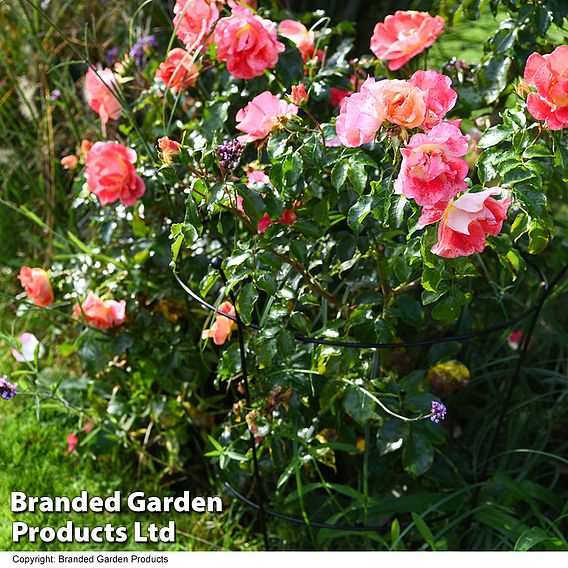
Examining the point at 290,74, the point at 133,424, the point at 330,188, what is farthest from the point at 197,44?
the point at 133,424

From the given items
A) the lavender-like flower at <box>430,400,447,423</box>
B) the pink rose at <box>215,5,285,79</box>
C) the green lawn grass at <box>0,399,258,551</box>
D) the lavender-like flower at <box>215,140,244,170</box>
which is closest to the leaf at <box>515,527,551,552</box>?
the lavender-like flower at <box>430,400,447,423</box>

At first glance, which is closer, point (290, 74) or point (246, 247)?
point (246, 247)

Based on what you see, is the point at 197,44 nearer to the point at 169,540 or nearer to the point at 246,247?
the point at 246,247

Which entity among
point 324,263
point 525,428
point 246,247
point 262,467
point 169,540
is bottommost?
point 169,540

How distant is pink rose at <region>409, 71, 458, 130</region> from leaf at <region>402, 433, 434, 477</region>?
0.59m

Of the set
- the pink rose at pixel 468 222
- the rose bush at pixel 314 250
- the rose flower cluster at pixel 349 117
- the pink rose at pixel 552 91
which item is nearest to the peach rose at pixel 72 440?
the rose bush at pixel 314 250

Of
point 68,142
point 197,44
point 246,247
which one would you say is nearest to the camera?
point 246,247

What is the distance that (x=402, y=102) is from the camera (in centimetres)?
113

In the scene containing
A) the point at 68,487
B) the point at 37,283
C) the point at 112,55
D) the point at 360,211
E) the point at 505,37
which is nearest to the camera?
the point at 360,211

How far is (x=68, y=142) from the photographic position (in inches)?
99.2

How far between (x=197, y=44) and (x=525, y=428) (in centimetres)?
107

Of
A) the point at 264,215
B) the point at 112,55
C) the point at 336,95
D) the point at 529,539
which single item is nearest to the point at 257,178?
the point at 264,215

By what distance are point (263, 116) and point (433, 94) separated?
29 centimetres

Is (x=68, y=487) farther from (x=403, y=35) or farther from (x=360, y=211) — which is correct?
(x=403, y=35)
